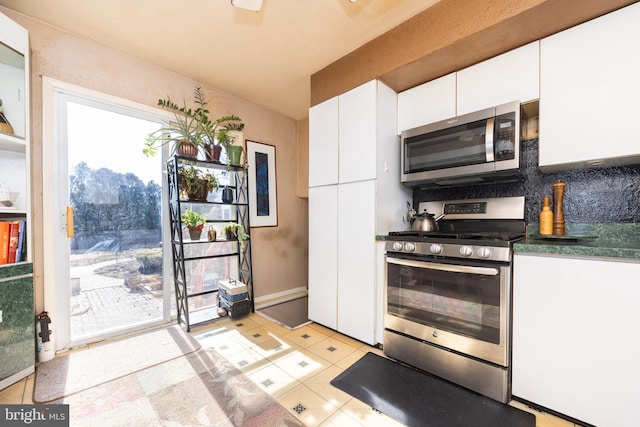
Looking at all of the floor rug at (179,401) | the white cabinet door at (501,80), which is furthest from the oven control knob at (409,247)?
the floor rug at (179,401)

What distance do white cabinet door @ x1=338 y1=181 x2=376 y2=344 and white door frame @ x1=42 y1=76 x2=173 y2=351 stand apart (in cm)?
229

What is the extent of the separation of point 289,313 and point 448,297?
191 centimetres

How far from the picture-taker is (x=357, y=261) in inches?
88.3

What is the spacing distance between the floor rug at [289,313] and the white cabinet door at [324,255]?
22 cm

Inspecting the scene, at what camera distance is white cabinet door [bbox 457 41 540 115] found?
1693mm

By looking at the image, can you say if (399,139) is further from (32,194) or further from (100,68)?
(32,194)

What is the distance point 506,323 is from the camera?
1.51 metres

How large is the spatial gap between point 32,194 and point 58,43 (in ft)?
4.01

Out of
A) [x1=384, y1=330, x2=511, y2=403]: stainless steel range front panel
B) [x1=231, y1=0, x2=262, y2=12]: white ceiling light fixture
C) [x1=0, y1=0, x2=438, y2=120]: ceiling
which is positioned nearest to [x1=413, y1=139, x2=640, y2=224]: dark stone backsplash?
[x1=384, y1=330, x2=511, y2=403]: stainless steel range front panel

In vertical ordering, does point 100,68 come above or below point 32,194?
above

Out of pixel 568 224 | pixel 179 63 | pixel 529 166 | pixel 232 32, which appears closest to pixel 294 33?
pixel 232 32

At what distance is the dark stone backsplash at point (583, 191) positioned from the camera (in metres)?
1.62

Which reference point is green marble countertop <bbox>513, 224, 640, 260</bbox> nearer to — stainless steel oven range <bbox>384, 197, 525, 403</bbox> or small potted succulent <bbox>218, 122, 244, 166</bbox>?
stainless steel oven range <bbox>384, 197, 525, 403</bbox>

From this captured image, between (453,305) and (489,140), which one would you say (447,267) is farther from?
(489,140)
